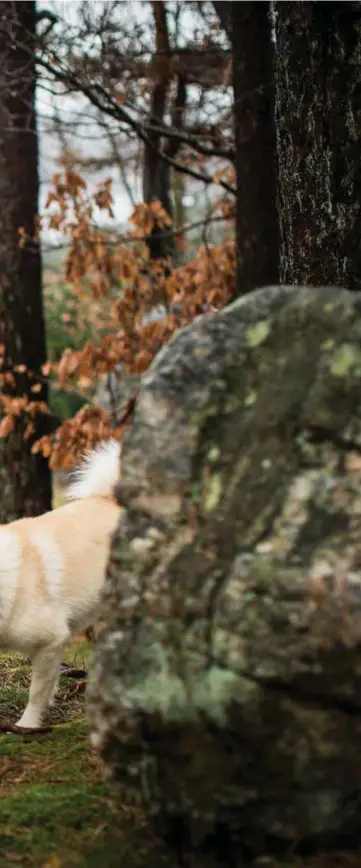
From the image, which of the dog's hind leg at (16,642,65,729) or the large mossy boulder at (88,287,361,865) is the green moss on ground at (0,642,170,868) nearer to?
the dog's hind leg at (16,642,65,729)

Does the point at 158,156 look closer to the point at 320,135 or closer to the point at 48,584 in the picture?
the point at 320,135

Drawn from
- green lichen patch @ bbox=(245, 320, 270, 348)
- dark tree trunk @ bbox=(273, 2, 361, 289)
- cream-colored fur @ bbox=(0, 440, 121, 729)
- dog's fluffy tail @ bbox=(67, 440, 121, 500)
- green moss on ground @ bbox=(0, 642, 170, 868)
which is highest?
dark tree trunk @ bbox=(273, 2, 361, 289)

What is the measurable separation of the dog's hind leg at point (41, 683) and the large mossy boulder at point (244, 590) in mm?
1236

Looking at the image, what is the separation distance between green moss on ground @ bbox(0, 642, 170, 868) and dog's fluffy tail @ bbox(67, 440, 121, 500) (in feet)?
2.81

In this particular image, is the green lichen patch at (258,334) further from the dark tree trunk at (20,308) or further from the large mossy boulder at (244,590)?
the dark tree trunk at (20,308)

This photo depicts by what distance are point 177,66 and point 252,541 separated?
283 inches

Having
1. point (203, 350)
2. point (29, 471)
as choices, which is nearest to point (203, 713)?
point (203, 350)

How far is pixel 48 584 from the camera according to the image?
3.69 meters

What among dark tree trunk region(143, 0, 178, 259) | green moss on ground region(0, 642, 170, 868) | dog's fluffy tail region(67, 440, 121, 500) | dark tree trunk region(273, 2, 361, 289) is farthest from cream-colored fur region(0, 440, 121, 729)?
dark tree trunk region(143, 0, 178, 259)

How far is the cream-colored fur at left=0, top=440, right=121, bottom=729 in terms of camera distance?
3645 millimetres

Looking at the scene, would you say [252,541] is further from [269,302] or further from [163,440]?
[269,302]

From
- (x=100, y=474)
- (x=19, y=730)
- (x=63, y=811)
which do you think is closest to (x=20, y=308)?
(x=100, y=474)

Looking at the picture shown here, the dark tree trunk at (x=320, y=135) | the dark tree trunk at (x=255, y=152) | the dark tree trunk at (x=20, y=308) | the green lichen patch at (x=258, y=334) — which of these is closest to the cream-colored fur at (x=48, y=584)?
the dark tree trunk at (x=320, y=135)

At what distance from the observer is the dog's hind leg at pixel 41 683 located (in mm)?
3764
